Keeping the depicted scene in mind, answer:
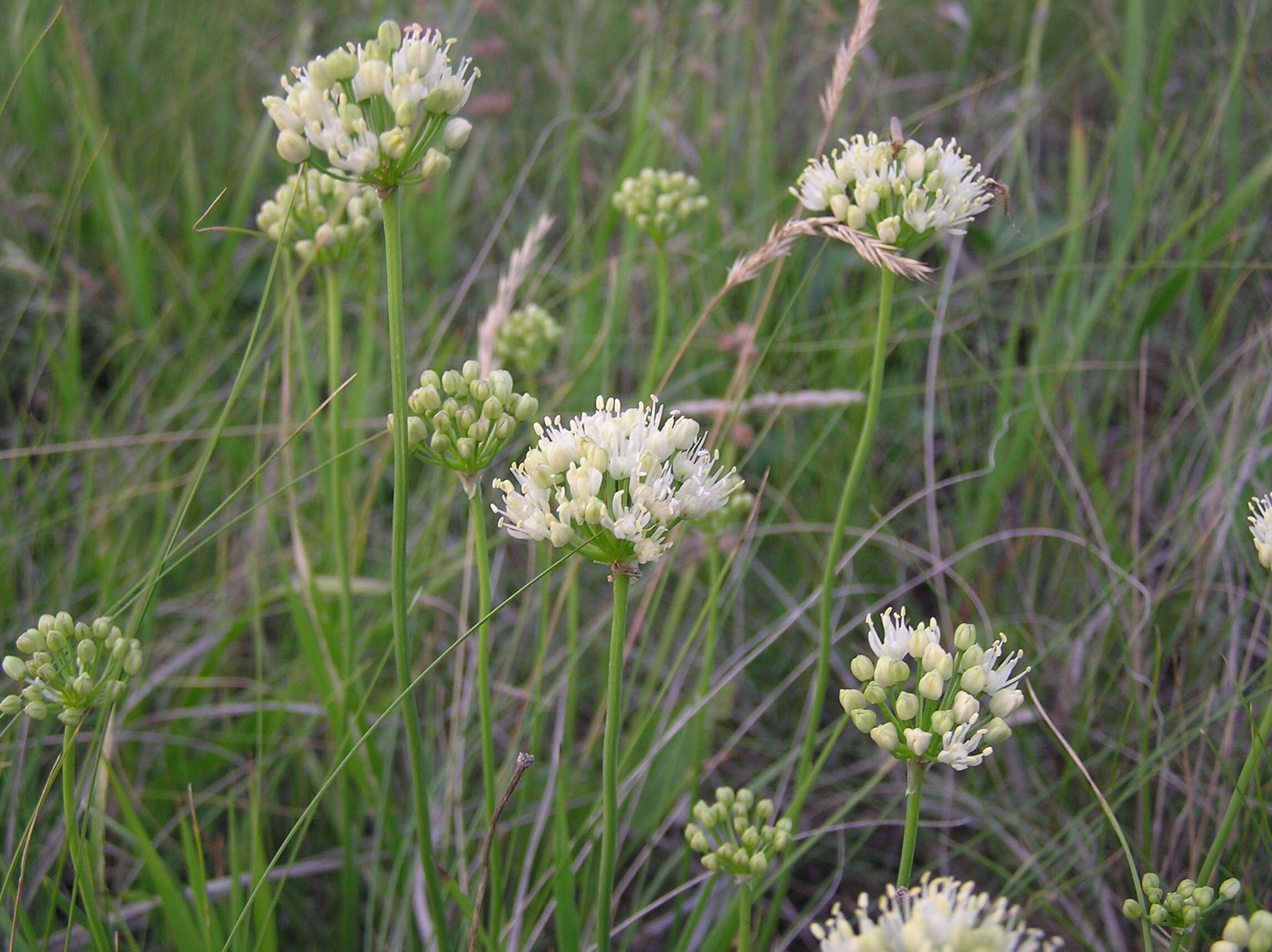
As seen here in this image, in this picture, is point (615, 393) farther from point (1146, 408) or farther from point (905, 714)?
point (905, 714)

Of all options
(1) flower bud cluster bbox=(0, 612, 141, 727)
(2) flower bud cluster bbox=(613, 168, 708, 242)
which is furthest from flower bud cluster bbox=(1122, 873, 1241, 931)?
(2) flower bud cluster bbox=(613, 168, 708, 242)

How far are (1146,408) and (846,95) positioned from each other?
195 cm

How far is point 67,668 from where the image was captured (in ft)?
5.53

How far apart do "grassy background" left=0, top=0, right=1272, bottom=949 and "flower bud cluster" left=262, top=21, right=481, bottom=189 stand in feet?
1.83

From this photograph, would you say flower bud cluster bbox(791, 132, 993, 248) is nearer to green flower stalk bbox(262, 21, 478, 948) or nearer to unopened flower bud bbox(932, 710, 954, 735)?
green flower stalk bbox(262, 21, 478, 948)

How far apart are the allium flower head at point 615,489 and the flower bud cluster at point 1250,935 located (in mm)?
828

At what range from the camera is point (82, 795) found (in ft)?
7.43

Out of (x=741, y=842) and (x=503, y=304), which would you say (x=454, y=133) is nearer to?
(x=503, y=304)

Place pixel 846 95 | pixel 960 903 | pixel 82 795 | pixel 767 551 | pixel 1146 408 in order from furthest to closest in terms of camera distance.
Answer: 1. pixel 846 95
2. pixel 1146 408
3. pixel 767 551
4. pixel 82 795
5. pixel 960 903

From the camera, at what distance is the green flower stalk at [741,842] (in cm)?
162

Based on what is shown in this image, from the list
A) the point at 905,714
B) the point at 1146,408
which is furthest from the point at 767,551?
the point at 905,714

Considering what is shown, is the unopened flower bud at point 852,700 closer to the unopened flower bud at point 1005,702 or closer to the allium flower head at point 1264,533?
the unopened flower bud at point 1005,702

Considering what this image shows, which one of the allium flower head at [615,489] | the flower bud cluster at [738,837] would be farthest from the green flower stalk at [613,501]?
the flower bud cluster at [738,837]

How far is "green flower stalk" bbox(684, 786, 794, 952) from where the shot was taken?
5.31ft
